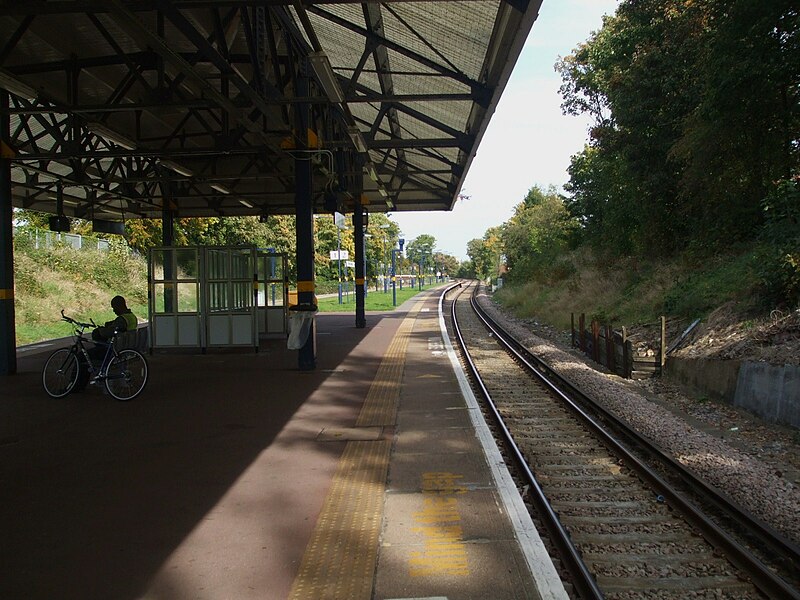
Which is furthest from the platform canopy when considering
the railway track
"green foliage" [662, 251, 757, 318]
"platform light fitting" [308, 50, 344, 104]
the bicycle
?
"green foliage" [662, 251, 757, 318]

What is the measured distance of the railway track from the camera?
4.23 meters

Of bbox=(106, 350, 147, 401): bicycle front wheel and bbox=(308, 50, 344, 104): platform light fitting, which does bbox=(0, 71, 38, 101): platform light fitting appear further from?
bbox=(308, 50, 344, 104): platform light fitting

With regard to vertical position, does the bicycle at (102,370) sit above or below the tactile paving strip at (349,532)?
above

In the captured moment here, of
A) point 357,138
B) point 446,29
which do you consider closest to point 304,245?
point 357,138

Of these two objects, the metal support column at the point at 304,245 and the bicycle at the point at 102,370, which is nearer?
the bicycle at the point at 102,370

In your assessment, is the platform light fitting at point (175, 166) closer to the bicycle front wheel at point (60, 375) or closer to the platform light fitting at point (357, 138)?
the platform light fitting at point (357, 138)

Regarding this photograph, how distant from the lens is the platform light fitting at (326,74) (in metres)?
8.77

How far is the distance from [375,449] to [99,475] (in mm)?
2741

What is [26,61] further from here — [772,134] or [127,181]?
[772,134]

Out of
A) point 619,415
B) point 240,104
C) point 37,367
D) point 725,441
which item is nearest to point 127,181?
point 37,367

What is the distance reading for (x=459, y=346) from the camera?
1861 cm

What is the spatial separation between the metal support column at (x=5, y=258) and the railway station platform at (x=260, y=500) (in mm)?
2176

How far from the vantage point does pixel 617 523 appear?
539 cm

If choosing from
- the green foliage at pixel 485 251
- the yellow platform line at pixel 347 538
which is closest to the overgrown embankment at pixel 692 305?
the yellow platform line at pixel 347 538
